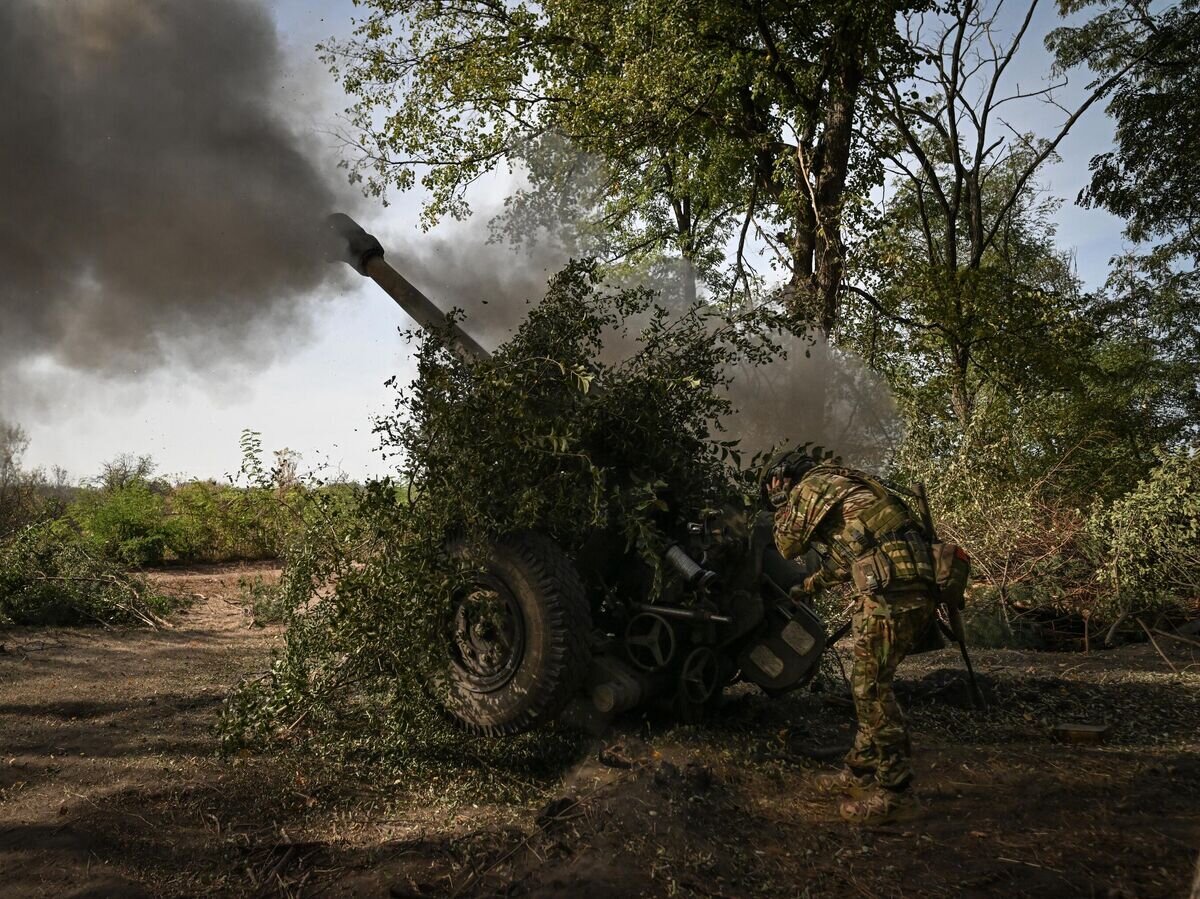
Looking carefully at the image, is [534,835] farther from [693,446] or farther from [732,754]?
[693,446]

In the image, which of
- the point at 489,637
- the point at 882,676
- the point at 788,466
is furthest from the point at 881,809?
the point at 489,637

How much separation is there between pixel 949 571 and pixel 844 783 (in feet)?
4.06

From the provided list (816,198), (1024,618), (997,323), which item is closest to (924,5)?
(816,198)

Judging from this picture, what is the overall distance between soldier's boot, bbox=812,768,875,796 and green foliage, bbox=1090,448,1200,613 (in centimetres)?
570

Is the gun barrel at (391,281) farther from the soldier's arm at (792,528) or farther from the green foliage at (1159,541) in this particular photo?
the green foliage at (1159,541)

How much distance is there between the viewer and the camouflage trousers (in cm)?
473

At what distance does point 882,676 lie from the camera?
4855mm

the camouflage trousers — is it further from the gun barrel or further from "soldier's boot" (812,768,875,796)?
the gun barrel

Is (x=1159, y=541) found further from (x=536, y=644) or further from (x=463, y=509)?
(x=463, y=509)

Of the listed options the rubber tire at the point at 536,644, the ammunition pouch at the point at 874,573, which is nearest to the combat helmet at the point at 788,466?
the ammunition pouch at the point at 874,573

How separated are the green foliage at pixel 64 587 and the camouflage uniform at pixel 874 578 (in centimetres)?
830

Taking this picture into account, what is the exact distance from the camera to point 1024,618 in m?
10.1

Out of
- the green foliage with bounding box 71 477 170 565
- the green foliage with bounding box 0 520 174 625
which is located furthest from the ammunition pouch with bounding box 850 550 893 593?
the green foliage with bounding box 71 477 170 565

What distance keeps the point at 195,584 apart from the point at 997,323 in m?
12.2
